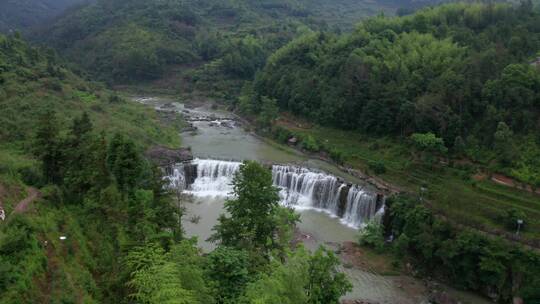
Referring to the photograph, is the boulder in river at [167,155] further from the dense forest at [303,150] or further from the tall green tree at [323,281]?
the tall green tree at [323,281]

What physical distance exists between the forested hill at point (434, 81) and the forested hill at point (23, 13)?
300ft

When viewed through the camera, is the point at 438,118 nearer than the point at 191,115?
Yes

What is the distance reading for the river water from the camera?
2494cm

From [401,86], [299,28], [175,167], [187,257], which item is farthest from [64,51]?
[187,257]

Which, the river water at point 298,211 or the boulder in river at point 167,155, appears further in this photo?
the boulder in river at point 167,155

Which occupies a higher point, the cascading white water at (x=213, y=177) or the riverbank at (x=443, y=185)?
the riverbank at (x=443, y=185)

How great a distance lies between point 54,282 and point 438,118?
1114 inches

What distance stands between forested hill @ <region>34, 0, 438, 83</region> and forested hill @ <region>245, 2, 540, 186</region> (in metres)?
24.2

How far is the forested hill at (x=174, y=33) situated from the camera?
256 feet

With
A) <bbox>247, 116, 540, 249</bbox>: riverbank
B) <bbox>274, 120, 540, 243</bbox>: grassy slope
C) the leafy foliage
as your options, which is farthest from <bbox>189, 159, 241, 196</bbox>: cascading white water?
the leafy foliage

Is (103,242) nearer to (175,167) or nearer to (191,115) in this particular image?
(175,167)

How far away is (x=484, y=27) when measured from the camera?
49.9 meters

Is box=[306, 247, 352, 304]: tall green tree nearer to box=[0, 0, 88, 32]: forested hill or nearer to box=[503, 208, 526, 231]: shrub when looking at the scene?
box=[503, 208, 526, 231]: shrub

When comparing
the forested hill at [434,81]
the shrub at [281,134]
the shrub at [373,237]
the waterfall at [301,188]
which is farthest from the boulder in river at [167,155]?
the shrub at [373,237]
